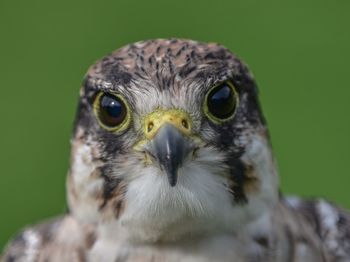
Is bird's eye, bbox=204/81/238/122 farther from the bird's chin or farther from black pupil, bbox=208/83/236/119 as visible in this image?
the bird's chin

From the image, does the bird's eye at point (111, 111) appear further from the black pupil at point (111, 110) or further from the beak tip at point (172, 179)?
the beak tip at point (172, 179)

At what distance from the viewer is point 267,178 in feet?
16.6

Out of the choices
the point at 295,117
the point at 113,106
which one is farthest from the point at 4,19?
the point at 113,106

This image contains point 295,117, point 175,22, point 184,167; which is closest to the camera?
point 184,167

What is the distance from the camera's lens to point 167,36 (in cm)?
1105

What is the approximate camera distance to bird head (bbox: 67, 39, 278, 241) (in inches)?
189

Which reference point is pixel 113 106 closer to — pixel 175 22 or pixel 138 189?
pixel 138 189

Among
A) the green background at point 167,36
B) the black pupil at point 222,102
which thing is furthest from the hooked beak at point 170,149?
the green background at point 167,36

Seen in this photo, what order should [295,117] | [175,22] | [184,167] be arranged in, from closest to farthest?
[184,167]
[295,117]
[175,22]

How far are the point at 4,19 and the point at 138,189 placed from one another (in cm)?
762

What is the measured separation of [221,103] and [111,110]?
1.60 feet

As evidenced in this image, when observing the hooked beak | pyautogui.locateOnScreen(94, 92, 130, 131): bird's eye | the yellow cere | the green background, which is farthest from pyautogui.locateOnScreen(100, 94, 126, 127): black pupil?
the green background

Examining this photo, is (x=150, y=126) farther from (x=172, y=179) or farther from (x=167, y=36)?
(x=167, y=36)

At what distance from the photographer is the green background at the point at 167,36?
10008 millimetres
